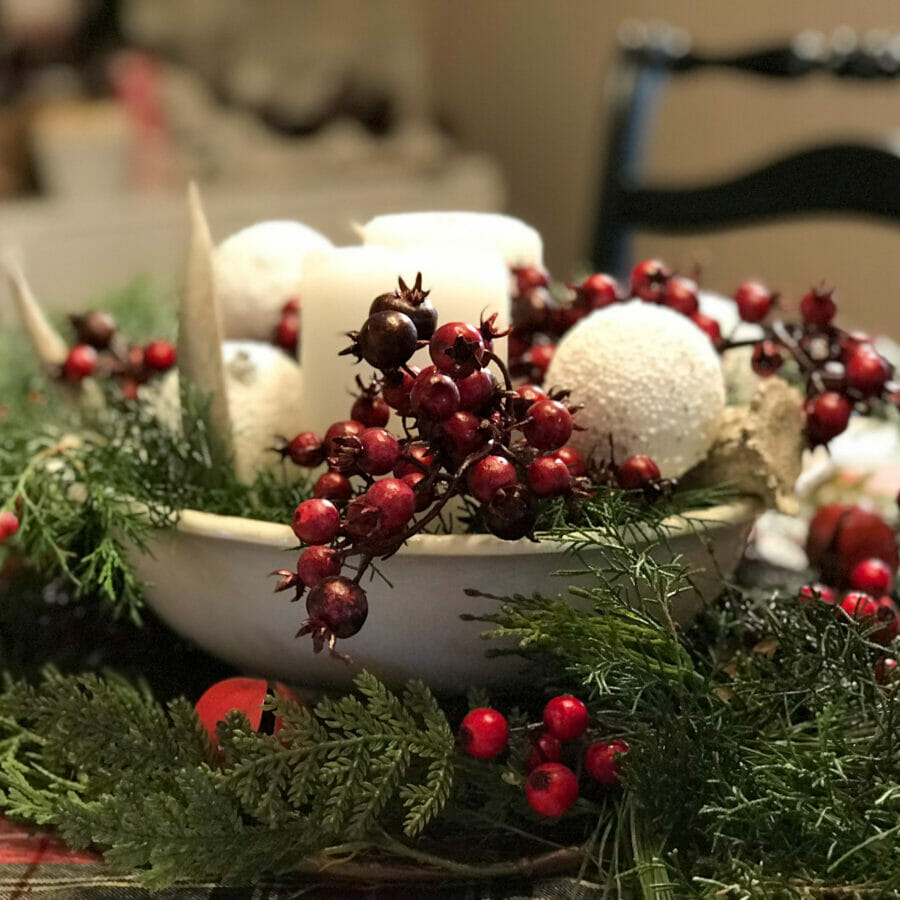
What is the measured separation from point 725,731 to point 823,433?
0.57 ft

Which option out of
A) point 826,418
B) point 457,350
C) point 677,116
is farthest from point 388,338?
point 677,116

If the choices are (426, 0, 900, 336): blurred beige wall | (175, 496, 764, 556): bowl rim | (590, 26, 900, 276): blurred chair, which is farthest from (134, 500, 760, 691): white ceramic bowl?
(426, 0, 900, 336): blurred beige wall

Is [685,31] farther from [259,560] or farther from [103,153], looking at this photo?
[259,560]

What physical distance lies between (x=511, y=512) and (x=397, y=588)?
0.23 ft

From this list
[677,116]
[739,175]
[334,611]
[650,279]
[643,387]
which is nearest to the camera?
[334,611]

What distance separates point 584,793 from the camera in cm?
38

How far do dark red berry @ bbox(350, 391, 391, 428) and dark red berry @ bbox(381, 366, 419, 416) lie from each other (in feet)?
0.13

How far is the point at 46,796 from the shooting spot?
39 cm

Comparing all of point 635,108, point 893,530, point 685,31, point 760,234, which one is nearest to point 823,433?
point 893,530

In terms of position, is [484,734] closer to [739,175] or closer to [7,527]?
[7,527]

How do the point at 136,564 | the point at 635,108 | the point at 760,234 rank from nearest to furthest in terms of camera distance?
the point at 136,564
the point at 635,108
the point at 760,234

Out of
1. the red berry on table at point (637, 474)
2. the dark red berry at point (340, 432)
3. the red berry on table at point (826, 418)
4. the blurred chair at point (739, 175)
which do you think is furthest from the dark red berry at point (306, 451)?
the blurred chair at point (739, 175)

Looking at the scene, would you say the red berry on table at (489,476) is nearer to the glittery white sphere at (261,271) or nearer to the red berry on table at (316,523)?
the red berry on table at (316,523)

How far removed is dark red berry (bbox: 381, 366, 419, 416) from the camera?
1.19ft
